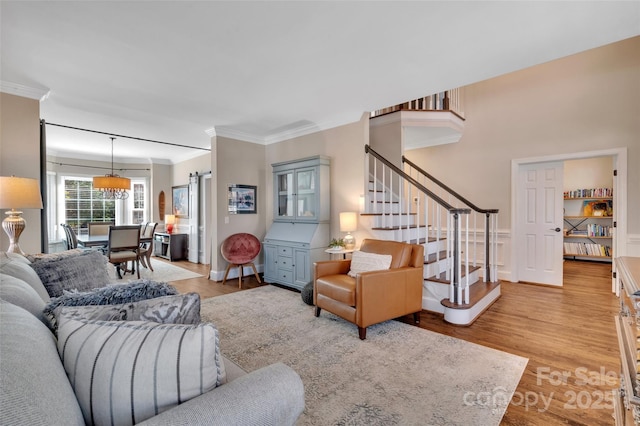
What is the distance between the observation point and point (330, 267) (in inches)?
125

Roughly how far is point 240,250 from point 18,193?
9.17ft

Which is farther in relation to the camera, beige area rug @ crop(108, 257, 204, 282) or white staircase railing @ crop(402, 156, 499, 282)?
beige area rug @ crop(108, 257, 204, 282)

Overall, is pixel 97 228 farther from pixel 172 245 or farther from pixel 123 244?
pixel 123 244

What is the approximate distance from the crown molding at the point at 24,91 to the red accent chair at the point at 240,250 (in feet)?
9.37

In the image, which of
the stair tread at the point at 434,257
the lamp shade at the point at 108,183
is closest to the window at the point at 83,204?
the lamp shade at the point at 108,183

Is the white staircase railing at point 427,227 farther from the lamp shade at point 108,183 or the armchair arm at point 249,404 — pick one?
the lamp shade at point 108,183

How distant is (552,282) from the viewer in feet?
14.4

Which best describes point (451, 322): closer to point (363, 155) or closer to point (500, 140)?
point (363, 155)

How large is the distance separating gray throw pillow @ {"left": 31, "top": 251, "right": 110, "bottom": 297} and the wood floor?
2.04 metres

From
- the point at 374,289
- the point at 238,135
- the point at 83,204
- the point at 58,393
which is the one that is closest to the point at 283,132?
the point at 238,135

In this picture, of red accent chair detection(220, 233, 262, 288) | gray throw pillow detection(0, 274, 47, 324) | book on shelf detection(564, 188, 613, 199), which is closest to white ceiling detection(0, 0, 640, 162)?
gray throw pillow detection(0, 274, 47, 324)

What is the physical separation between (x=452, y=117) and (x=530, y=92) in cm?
123

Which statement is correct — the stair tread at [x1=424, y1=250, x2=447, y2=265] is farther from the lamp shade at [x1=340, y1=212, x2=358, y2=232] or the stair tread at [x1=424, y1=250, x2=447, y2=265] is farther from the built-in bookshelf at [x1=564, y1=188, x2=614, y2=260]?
the built-in bookshelf at [x1=564, y1=188, x2=614, y2=260]

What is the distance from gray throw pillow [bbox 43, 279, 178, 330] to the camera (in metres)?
1.04
